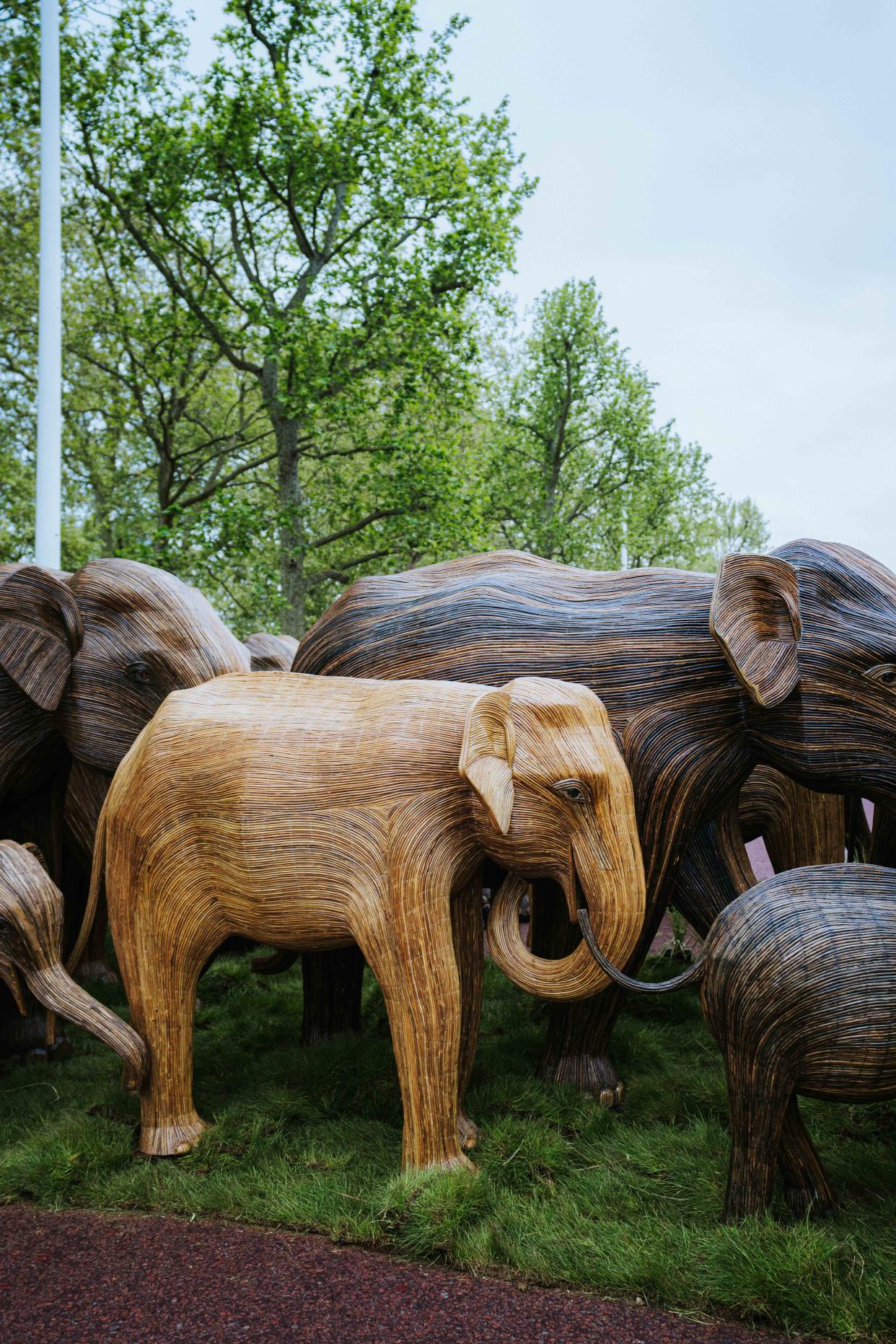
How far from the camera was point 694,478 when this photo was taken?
23641 millimetres

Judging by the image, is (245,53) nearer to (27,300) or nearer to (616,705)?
(27,300)

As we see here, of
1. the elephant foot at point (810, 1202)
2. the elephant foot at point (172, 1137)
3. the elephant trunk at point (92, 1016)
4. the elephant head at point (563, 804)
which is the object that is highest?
the elephant head at point (563, 804)

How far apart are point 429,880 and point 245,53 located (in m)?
14.5

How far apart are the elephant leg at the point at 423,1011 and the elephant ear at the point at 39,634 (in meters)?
2.04

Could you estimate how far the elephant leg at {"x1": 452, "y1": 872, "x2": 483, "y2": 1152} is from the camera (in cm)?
357

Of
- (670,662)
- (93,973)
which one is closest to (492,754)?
(670,662)

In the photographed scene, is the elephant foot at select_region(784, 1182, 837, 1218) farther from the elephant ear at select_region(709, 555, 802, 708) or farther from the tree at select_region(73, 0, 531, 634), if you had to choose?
the tree at select_region(73, 0, 531, 634)

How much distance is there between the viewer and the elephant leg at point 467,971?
3.57 m

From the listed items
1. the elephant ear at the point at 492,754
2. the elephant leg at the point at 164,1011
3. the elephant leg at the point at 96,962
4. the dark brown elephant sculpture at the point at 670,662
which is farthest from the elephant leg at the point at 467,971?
the elephant leg at the point at 96,962

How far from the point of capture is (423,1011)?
10.8 ft

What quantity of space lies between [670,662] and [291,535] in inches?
461

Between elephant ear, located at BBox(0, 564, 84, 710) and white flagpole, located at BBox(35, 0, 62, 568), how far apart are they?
406cm

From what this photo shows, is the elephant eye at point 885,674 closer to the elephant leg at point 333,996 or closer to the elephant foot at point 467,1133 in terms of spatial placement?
the elephant foot at point 467,1133

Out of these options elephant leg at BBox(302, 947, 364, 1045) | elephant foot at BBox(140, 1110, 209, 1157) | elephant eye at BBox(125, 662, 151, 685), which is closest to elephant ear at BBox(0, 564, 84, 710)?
elephant eye at BBox(125, 662, 151, 685)
